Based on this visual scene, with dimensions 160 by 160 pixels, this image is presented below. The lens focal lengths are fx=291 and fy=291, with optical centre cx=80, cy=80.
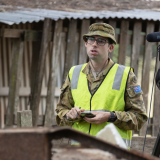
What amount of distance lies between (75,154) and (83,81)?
1.59 m

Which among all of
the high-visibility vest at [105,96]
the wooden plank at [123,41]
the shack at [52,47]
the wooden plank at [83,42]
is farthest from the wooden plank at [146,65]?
the high-visibility vest at [105,96]

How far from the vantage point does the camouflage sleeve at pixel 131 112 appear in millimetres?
2591

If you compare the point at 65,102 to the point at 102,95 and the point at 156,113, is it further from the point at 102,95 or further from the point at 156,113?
Answer: the point at 156,113

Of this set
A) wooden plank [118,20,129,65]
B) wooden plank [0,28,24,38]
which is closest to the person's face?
wooden plank [0,28,24,38]

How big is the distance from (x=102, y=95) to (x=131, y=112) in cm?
31

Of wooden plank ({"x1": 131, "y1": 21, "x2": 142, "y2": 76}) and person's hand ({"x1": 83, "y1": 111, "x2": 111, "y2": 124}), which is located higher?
wooden plank ({"x1": 131, "y1": 21, "x2": 142, "y2": 76})

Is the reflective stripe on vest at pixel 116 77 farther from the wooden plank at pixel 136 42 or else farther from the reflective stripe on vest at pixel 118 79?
the wooden plank at pixel 136 42

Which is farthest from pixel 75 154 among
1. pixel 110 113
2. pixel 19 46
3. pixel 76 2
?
pixel 76 2

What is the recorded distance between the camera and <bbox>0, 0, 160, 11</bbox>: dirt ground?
278 inches

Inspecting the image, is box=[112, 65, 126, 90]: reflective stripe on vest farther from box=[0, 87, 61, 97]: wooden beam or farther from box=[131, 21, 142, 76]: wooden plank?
A: box=[0, 87, 61, 97]: wooden beam

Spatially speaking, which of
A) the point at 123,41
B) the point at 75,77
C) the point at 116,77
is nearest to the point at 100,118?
the point at 116,77

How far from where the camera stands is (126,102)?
271cm

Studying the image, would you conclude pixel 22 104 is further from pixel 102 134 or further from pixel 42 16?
pixel 102 134

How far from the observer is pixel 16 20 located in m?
4.91
